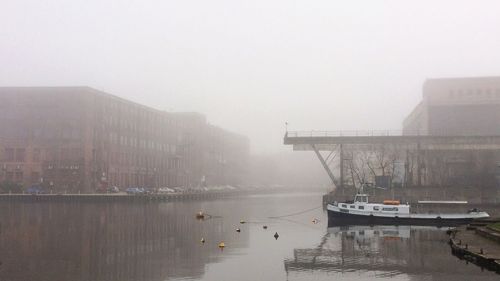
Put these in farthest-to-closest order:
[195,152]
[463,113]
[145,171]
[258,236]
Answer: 1. [195,152]
2. [145,171]
3. [463,113]
4. [258,236]

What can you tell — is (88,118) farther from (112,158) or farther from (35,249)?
(35,249)

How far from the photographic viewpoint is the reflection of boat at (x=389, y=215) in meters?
57.7

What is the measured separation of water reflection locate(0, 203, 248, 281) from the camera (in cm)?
2755

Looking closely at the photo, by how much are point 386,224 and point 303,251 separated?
25136 mm

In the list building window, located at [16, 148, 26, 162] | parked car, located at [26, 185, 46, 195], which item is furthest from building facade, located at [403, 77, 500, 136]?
building window, located at [16, 148, 26, 162]

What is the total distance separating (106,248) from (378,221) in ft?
109

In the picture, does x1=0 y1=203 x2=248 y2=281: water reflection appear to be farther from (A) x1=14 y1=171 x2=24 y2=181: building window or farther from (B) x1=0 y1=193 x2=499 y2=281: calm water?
(A) x1=14 y1=171 x2=24 y2=181: building window

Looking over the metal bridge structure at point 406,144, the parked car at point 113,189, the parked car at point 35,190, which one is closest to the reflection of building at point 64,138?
the parked car at point 113,189

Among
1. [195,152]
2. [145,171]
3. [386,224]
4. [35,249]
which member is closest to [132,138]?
[145,171]

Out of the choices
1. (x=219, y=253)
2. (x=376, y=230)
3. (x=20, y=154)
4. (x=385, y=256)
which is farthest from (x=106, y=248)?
(x=20, y=154)

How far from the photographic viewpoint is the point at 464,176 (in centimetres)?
8725

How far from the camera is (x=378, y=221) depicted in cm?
5972

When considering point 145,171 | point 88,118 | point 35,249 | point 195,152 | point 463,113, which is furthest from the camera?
point 195,152

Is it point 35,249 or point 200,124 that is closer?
point 35,249
